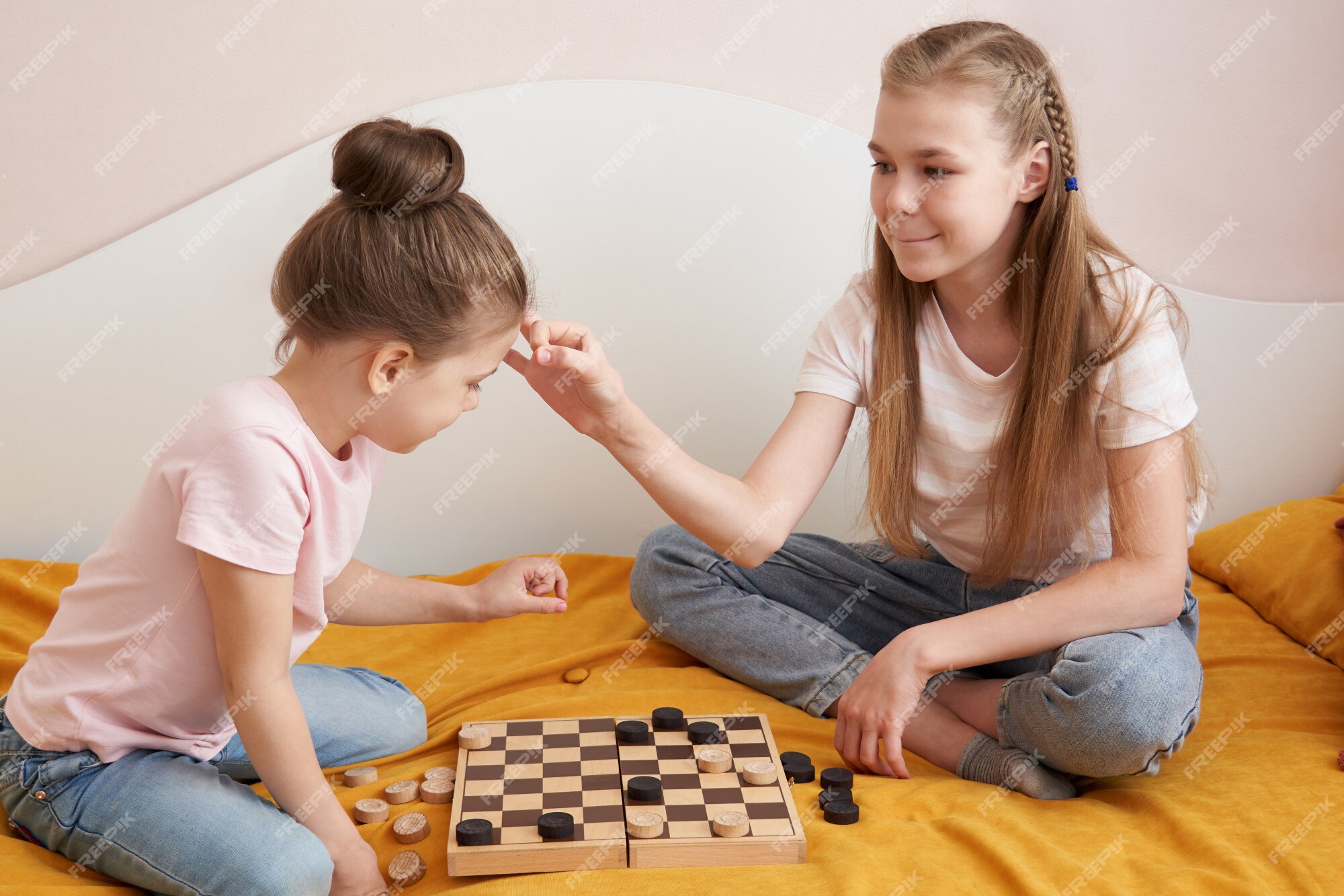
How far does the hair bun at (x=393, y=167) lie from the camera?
3.02 feet

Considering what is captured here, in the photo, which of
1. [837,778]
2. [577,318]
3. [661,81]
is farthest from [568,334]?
[661,81]

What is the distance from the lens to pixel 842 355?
52.9 inches

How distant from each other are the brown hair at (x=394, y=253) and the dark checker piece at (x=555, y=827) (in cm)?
41

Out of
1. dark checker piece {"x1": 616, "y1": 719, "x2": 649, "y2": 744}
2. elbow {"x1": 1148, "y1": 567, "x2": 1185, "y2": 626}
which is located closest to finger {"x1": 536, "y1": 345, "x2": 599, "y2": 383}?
dark checker piece {"x1": 616, "y1": 719, "x2": 649, "y2": 744}

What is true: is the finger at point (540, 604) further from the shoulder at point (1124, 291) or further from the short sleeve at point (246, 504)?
the shoulder at point (1124, 291)

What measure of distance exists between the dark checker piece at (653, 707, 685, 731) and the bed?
0.09 metres

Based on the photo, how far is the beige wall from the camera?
5.46ft

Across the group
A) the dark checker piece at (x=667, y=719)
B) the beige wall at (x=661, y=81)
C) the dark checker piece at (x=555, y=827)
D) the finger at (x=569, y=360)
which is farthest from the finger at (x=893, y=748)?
the beige wall at (x=661, y=81)

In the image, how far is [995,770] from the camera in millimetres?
1156

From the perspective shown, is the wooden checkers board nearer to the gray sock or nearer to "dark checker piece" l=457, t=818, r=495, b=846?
"dark checker piece" l=457, t=818, r=495, b=846

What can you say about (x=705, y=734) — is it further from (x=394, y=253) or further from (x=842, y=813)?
(x=394, y=253)

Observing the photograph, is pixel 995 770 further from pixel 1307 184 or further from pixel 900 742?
pixel 1307 184

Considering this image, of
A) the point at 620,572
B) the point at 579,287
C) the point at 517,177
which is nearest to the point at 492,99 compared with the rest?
the point at 517,177

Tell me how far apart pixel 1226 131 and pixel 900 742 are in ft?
4.13
